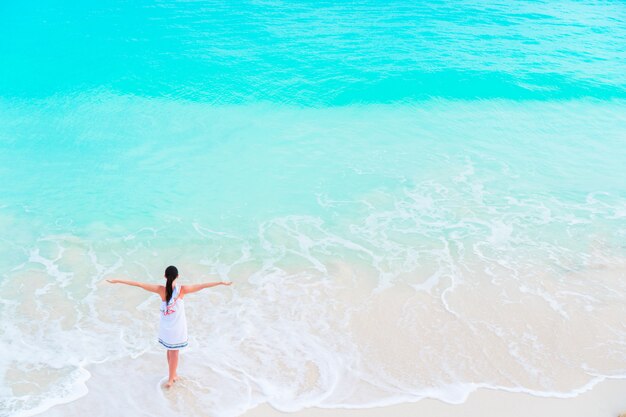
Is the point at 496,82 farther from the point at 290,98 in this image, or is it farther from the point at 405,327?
the point at 405,327

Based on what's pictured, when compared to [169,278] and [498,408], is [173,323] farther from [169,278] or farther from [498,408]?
[498,408]

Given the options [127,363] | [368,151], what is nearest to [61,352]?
[127,363]

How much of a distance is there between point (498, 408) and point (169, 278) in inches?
128

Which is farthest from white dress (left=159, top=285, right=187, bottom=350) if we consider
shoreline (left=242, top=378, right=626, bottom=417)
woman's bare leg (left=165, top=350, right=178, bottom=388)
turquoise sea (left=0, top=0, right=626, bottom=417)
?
shoreline (left=242, top=378, right=626, bottom=417)

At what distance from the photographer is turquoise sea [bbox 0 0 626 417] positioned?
615 cm

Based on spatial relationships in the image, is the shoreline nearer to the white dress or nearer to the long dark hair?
the white dress

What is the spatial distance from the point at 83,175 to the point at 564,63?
46.7ft

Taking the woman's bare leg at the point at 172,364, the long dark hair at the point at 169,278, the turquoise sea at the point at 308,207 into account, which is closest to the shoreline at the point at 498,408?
the turquoise sea at the point at 308,207

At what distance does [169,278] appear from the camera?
527 centimetres

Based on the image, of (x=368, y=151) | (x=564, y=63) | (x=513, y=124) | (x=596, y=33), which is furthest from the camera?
(x=596, y=33)

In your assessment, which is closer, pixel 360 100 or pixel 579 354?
pixel 579 354

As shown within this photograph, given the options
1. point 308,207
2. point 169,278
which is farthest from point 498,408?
point 308,207

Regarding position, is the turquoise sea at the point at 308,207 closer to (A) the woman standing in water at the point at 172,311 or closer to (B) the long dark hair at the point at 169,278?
(A) the woman standing in water at the point at 172,311

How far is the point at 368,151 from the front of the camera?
12227mm
